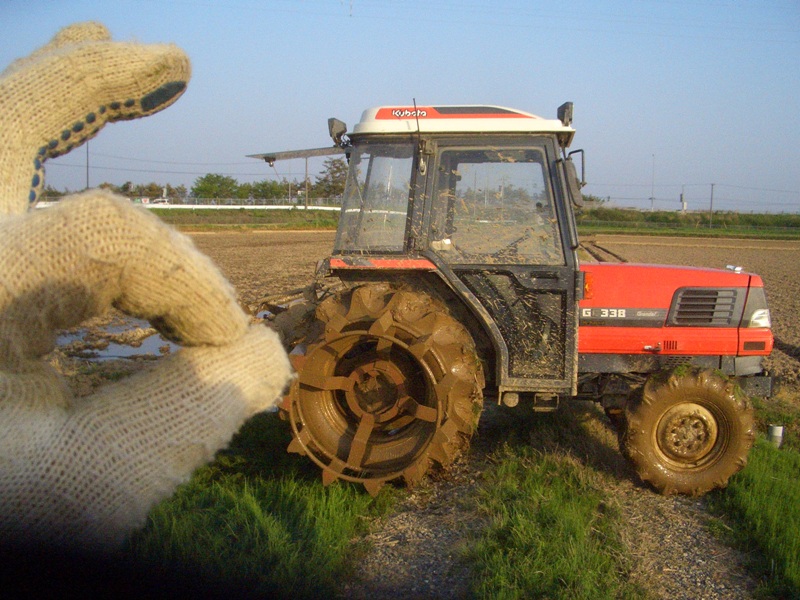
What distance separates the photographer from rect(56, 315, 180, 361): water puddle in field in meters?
8.40

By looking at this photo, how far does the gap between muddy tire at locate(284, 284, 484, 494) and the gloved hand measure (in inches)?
121

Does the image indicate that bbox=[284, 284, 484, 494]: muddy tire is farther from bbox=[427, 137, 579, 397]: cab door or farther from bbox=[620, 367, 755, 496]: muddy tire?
bbox=[620, 367, 755, 496]: muddy tire

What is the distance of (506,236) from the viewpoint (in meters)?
4.71

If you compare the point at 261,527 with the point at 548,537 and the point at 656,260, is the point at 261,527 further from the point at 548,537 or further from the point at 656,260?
the point at 656,260

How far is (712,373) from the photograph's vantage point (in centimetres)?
495

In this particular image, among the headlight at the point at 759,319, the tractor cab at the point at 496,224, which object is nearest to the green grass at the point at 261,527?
the tractor cab at the point at 496,224

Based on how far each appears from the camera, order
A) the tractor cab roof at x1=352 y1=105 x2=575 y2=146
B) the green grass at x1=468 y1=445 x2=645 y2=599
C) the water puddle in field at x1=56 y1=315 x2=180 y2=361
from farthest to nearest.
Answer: the water puddle in field at x1=56 y1=315 x2=180 y2=361, the tractor cab roof at x1=352 y1=105 x2=575 y2=146, the green grass at x1=468 y1=445 x2=645 y2=599

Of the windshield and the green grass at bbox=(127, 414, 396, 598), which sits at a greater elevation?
the windshield

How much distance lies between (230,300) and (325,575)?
2445 millimetres

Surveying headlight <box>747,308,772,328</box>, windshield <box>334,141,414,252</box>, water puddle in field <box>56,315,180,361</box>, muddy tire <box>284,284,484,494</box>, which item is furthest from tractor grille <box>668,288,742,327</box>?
water puddle in field <box>56,315,180,361</box>

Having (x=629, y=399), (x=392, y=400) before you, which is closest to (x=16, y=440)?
(x=392, y=400)

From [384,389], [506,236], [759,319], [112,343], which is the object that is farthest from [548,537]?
[112,343]

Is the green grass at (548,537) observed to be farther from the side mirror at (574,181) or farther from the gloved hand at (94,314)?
the gloved hand at (94,314)

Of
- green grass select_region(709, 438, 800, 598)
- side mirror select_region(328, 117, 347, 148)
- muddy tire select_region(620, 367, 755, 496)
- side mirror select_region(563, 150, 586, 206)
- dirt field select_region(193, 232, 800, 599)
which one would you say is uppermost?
side mirror select_region(328, 117, 347, 148)
